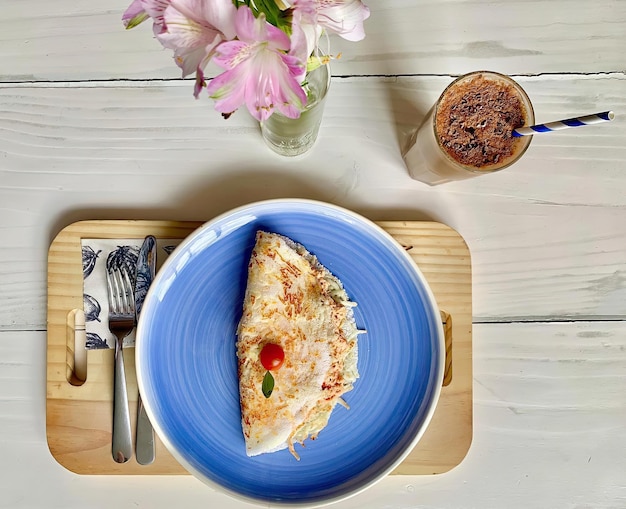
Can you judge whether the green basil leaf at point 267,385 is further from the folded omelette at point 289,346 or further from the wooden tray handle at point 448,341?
the wooden tray handle at point 448,341

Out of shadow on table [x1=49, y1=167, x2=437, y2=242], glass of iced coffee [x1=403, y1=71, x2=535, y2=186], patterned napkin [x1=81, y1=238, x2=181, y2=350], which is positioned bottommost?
patterned napkin [x1=81, y1=238, x2=181, y2=350]

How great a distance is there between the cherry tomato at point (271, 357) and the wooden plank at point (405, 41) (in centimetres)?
67

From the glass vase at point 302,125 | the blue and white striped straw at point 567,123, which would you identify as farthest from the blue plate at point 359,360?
the blue and white striped straw at point 567,123

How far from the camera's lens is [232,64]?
73 centimetres

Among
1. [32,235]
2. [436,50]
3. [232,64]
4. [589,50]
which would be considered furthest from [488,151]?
[32,235]

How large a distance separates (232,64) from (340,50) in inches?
26.5

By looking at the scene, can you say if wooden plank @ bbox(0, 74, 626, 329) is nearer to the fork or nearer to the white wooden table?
the white wooden table

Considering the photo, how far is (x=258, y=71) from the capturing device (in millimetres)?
747

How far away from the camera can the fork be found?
49.2 inches

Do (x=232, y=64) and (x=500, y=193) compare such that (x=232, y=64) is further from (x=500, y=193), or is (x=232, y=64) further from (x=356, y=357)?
(x=500, y=193)

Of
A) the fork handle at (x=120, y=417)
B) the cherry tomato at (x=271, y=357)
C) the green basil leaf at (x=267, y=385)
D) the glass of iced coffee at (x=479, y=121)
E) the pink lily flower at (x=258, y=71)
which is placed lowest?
the fork handle at (x=120, y=417)

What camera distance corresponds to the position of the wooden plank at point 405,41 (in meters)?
1.35

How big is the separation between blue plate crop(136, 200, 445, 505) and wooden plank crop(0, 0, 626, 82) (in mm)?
420

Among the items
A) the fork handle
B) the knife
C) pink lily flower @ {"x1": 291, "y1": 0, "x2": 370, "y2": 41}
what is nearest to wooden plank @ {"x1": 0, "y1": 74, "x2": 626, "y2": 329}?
the knife
